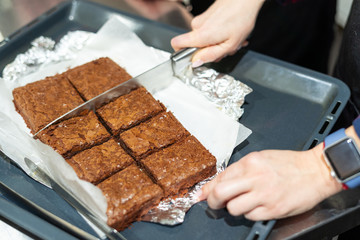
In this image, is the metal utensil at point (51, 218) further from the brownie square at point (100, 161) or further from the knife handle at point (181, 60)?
the knife handle at point (181, 60)

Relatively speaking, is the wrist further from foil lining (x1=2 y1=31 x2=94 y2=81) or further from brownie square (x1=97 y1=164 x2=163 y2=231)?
foil lining (x1=2 y1=31 x2=94 y2=81)

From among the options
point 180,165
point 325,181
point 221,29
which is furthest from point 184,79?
point 325,181

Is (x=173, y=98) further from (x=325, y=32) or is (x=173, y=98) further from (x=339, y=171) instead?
(x=325, y=32)

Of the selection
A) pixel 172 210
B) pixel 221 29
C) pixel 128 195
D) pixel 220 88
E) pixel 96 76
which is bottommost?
pixel 172 210

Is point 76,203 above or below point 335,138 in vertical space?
below

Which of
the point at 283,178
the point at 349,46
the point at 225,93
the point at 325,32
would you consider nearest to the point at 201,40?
the point at 225,93

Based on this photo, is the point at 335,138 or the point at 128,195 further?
the point at 128,195

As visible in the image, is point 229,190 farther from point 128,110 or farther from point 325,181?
point 128,110
